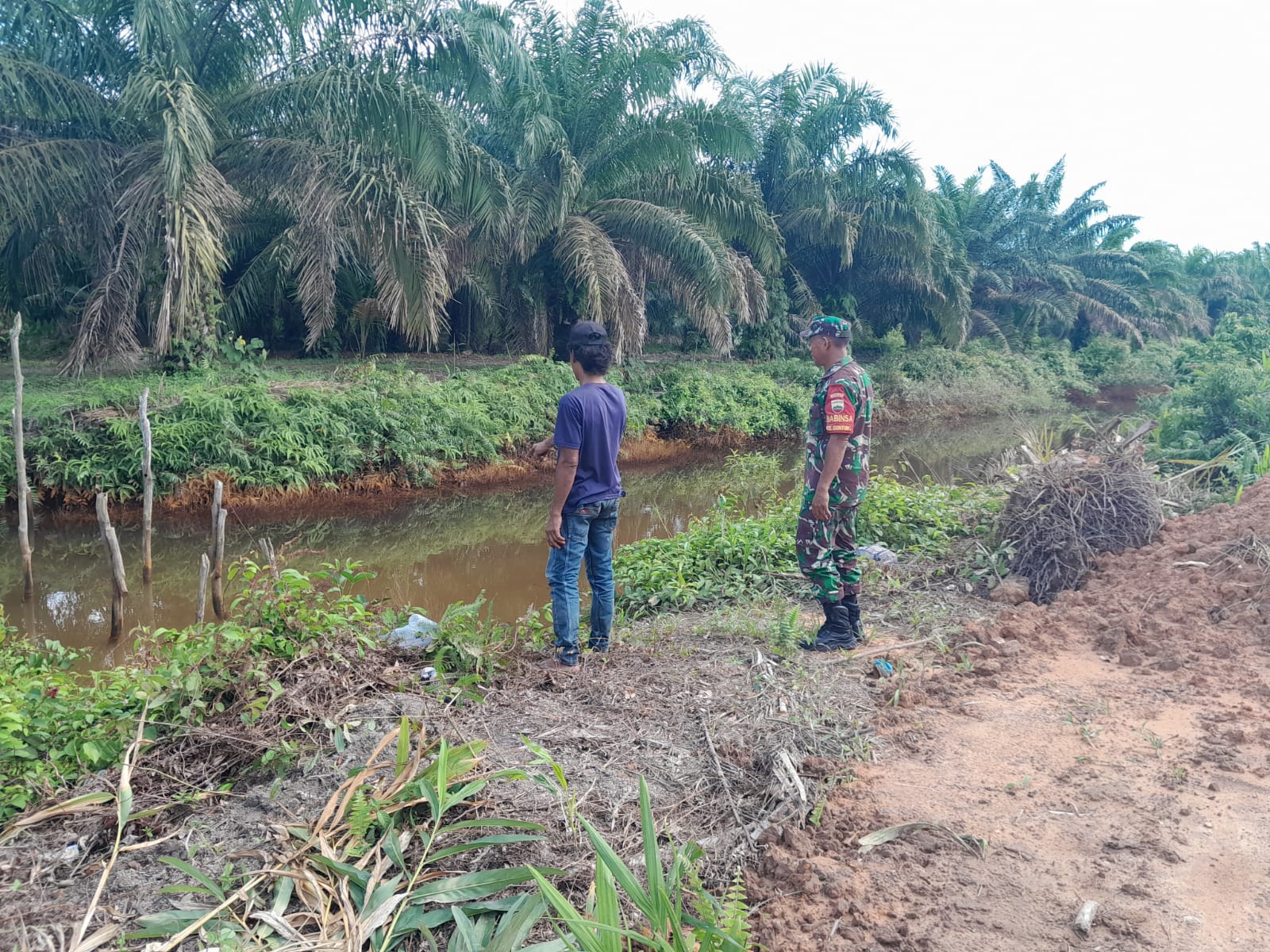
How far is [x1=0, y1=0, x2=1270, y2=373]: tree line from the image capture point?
9.79 meters

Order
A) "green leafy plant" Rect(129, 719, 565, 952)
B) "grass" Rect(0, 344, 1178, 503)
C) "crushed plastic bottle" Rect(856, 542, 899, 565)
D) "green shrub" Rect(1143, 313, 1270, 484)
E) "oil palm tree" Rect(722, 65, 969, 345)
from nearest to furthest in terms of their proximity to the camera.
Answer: "green leafy plant" Rect(129, 719, 565, 952)
"crushed plastic bottle" Rect(856, 542, 899, 565)
"green shrub" Rect(1143, 313, 1270, 484)
"grass" Rect(0, 344, 1178, 503)
"oil palm tree" Rect(722, 65, 969, 345)

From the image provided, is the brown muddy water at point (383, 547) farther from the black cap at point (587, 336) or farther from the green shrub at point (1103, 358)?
the green shrub at point (1103, 358)

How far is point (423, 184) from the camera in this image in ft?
36.9

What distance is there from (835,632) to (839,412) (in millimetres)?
1153

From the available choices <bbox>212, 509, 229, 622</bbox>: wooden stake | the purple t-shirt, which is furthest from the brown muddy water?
the purple t-shirt

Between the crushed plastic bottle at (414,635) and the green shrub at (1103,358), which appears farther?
the green shrub at (1103,358)

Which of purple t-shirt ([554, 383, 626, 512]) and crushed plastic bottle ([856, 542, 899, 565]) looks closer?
purple t-shirt ([554, 383, 626, 512])

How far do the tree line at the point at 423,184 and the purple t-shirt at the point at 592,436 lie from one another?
7.18 meters

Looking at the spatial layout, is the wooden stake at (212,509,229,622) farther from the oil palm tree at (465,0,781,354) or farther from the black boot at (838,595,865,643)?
the oil palm tree at (465,0,781,354)

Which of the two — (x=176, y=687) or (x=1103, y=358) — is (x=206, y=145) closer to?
(x=176, y=687)

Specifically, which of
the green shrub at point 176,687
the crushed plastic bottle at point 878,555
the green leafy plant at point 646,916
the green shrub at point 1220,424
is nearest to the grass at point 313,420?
the green shrub at point 176,687

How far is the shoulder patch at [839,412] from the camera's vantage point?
4.18 meters

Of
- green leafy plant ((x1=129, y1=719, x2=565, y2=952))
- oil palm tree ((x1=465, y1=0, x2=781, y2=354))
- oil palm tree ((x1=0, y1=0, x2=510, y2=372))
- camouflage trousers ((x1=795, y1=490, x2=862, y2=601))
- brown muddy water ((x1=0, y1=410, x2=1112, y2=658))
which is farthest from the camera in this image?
oil palm tree ((x1=465, y1=0, x2=781, y2=354))

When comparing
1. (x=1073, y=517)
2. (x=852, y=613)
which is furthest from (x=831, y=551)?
(x=1073, y=517)
